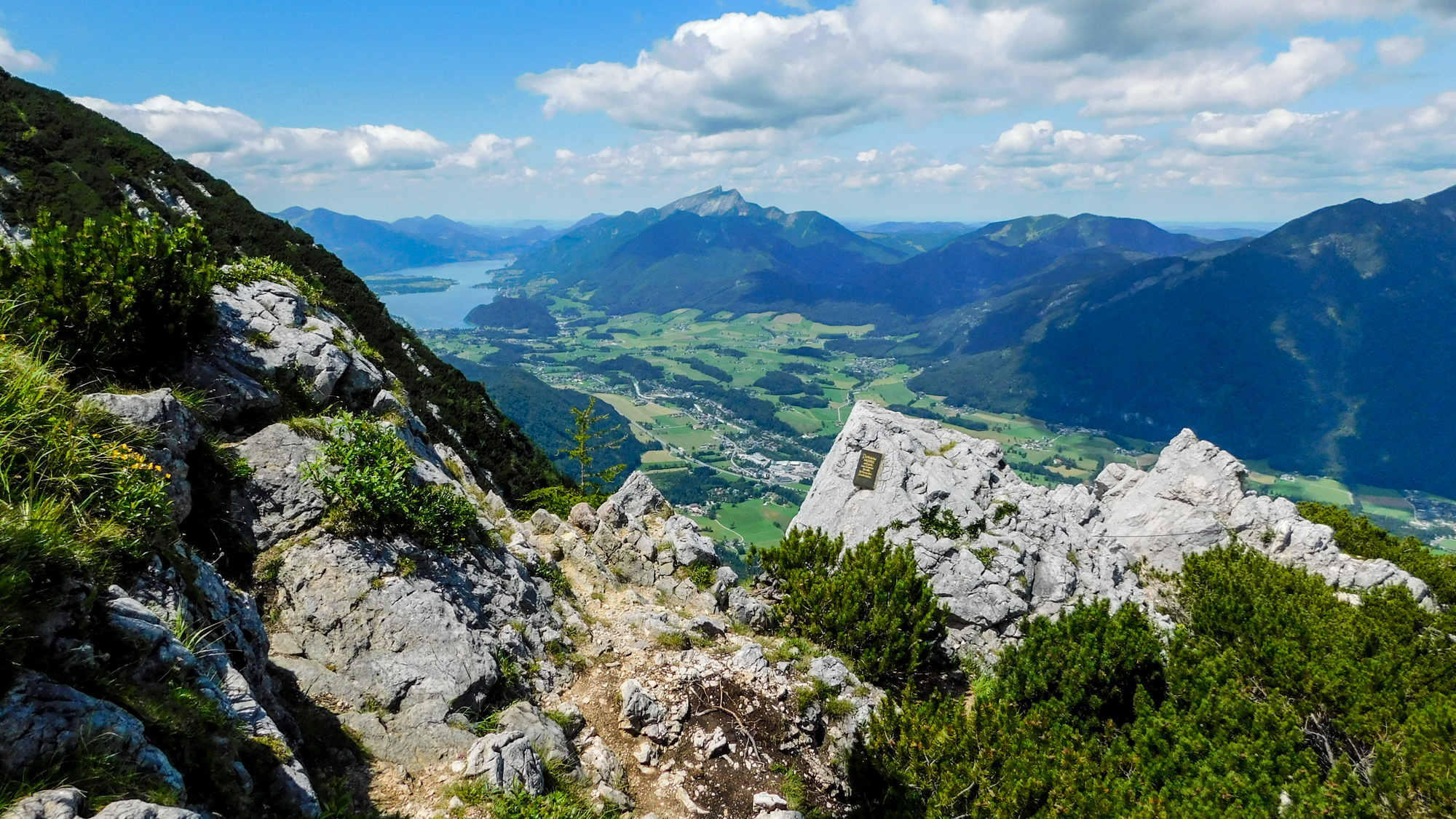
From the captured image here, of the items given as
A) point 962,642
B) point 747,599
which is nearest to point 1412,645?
point 962,642

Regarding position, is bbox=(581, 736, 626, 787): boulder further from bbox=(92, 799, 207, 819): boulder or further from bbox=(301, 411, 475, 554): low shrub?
bbox=(92, 799, 207, 819): boulder

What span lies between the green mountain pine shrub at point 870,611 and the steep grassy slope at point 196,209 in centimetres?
1927

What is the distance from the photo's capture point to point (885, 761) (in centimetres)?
1129

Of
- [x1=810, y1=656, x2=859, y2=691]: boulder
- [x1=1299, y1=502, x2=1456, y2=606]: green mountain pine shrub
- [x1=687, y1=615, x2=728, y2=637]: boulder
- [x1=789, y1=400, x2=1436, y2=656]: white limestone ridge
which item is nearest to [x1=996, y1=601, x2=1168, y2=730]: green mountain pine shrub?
[x1=810, y1=656, x2=859, y2=691]: boulder

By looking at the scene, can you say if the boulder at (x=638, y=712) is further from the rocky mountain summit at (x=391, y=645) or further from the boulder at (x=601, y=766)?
the boulder at (x=601, y=766)

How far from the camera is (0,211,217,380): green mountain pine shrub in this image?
8.81 m

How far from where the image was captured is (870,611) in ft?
55.0

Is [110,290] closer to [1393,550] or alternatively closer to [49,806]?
[49,806]

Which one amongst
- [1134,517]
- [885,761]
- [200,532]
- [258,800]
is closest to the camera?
[258,800]

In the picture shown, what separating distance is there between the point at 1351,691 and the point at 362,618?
833 inches

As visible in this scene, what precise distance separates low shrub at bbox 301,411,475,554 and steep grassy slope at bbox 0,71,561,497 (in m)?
17.0

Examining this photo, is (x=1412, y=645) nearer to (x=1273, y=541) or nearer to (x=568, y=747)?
(x=1273, y=541)

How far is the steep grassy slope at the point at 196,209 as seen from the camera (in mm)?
39469

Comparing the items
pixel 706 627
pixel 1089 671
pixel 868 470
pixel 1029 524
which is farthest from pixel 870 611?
pixel 1029 524
